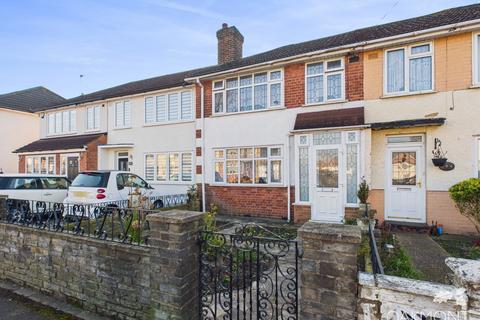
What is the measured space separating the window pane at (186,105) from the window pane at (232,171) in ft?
10.3

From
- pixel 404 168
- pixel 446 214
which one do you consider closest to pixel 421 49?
pixel 404 168

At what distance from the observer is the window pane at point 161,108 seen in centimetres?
1298

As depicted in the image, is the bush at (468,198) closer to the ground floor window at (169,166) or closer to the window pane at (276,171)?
the window pane at (276,171)

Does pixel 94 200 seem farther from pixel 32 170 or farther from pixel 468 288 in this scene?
pixel 32 170

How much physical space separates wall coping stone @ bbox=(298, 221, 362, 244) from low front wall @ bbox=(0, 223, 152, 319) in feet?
6.86

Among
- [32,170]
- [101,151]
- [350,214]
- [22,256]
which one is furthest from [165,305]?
[32,170]

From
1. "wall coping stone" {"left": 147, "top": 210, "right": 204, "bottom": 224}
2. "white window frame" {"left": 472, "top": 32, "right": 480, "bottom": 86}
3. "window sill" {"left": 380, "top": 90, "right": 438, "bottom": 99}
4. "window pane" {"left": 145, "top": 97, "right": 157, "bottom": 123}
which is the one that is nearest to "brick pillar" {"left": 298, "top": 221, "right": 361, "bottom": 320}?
"wall coping stone" {"left": 147, "top": 210, "right": 204, "bottom": 224}

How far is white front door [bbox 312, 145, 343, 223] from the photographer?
340 inches

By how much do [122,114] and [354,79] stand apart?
37.6 ft

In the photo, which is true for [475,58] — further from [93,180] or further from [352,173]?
[93,180]

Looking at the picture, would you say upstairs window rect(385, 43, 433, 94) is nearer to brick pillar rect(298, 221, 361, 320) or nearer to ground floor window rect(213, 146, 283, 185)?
ground floor window rect(213, 146, 283, 185)

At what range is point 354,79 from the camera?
8.76 m

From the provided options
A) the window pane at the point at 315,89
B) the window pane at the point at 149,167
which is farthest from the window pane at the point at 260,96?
the window pane at the point at 149,167

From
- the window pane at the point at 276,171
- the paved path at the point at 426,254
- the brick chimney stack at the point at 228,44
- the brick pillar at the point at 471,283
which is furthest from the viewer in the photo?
the brick chimney stack at the point at 228,44
